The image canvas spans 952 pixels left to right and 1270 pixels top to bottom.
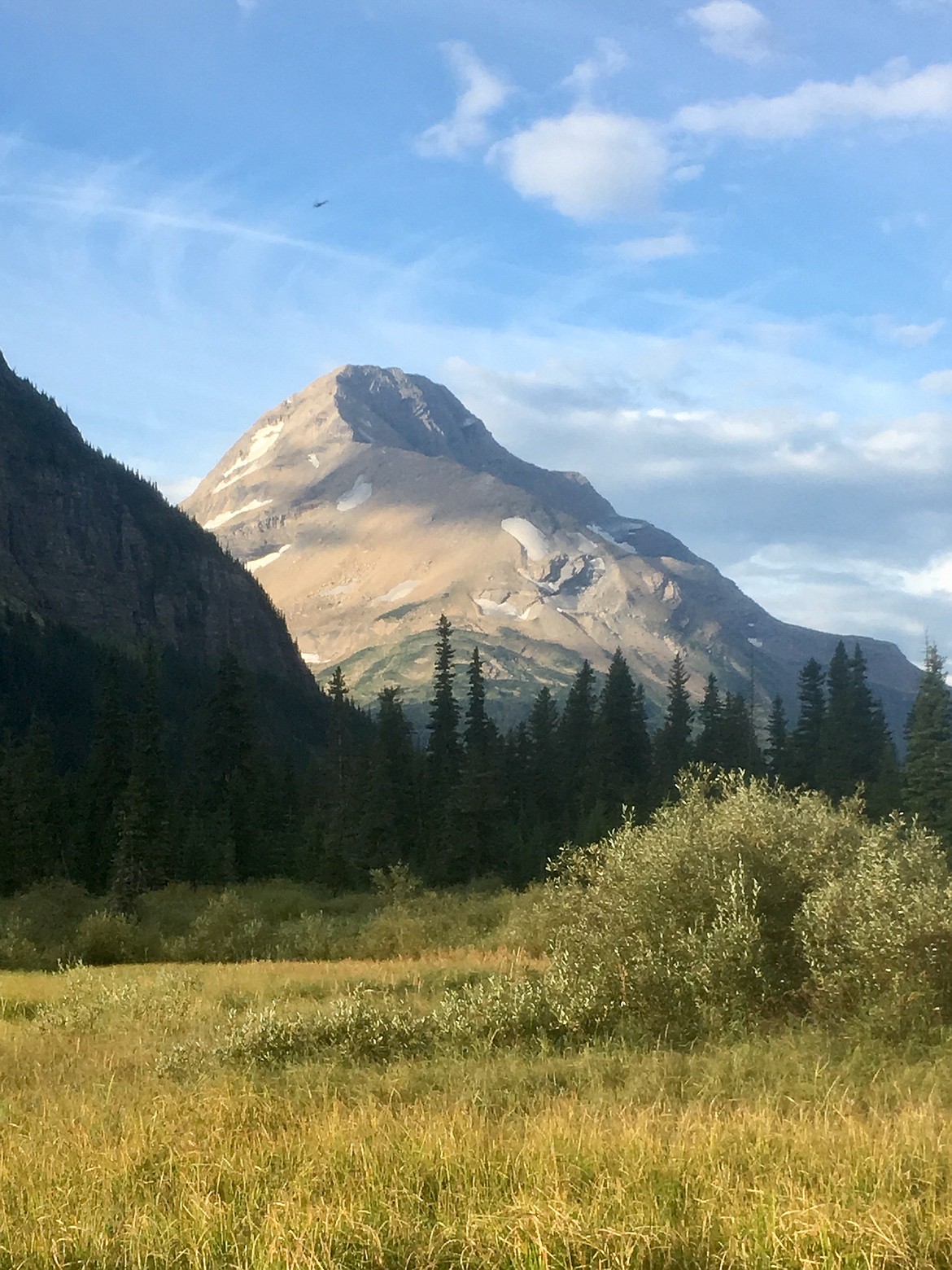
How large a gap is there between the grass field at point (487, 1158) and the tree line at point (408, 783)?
3556 centimetres

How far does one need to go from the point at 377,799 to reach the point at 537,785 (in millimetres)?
24786

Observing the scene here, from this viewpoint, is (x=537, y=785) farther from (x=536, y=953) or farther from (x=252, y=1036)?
(x=252, y=1036)

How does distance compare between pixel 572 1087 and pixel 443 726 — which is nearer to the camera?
pixel 572 1087

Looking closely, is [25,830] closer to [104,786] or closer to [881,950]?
[104,786]

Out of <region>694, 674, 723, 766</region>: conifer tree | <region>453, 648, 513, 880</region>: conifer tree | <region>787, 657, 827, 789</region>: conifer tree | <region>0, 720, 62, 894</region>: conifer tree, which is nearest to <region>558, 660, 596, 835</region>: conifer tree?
<region>453, 648, 513, 880</region>: conifer tree

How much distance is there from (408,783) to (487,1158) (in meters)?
75.3

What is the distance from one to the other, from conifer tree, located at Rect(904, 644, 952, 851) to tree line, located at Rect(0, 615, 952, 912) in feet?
0.45

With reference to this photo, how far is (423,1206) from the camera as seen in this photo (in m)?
9.17

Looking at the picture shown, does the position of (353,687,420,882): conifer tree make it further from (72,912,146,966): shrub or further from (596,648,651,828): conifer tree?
(72,912,146,966): shrub

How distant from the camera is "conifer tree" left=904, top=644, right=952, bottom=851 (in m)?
64.1

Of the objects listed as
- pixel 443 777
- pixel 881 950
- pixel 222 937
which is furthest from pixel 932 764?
pixel 881 950

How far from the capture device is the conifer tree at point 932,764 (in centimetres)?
6406

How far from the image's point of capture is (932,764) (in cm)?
6638

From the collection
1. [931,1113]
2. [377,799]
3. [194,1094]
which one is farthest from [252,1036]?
[377,799]
